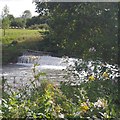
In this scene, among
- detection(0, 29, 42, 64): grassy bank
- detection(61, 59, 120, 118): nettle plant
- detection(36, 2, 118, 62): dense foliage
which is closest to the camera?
detection(61, 59, 120, 118): nettle plant

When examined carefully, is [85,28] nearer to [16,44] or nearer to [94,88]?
[94,88]

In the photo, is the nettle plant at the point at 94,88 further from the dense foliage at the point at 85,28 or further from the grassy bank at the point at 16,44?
the grassy bank at the point at 16,44

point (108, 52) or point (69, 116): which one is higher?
point (108, 52)

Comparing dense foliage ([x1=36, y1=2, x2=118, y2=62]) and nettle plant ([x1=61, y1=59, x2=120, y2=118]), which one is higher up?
dense foliage ([x1=36, y1=2, x2=118, y2=62])

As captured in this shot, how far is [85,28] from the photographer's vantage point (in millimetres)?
3143

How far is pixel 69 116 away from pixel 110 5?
5.02 feet

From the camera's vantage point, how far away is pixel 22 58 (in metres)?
11.9

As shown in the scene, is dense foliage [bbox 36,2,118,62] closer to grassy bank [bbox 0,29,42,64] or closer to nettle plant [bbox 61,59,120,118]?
nettle plant [bbox 61,59,120,118]

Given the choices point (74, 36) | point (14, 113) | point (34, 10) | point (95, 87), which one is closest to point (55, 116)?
point (14, 113)

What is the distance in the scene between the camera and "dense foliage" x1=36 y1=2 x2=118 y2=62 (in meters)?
2.97

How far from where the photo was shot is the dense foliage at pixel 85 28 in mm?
2975

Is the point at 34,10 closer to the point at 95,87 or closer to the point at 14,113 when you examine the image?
the point at 95,87

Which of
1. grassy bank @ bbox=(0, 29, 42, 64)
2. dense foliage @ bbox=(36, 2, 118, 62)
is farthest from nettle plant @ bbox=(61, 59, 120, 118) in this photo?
grassy bank @ bbox=(0, 29, 42, 64)

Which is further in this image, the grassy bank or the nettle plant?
the grassy bank
